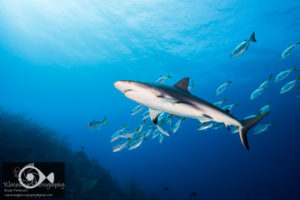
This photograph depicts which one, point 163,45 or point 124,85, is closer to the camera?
point 124,85

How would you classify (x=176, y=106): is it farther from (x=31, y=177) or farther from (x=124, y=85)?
(x=31, y=177)

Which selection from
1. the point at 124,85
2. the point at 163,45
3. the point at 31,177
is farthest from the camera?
the point at 163,45

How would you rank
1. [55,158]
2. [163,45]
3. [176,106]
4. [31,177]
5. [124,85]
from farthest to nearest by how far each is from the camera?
[163,45] → [55,158] → [31,177] → [176,106] → [124,85]

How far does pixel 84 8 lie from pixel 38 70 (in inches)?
1857

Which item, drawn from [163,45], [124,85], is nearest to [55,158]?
[124,85]

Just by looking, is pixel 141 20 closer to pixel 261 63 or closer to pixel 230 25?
pixel 230 25

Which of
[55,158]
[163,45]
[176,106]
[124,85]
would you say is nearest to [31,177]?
[55,158]

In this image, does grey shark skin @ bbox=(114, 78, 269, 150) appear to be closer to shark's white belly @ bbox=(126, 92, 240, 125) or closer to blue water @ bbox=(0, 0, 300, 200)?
shark's white belly @ bbox=(126, 92, 240, 125)

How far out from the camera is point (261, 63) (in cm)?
2900

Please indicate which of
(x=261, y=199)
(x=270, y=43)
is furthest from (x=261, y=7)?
(x=261, y=199)

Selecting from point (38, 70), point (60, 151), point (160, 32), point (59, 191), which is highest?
point (38, 70)

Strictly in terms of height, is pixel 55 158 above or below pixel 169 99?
below

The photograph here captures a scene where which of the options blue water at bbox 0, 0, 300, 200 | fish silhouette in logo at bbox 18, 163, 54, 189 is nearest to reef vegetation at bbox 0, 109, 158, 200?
fish silhouette in logo at bbox 18, 163, 54, 189

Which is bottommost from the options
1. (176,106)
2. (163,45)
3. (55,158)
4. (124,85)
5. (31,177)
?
(31,177)
